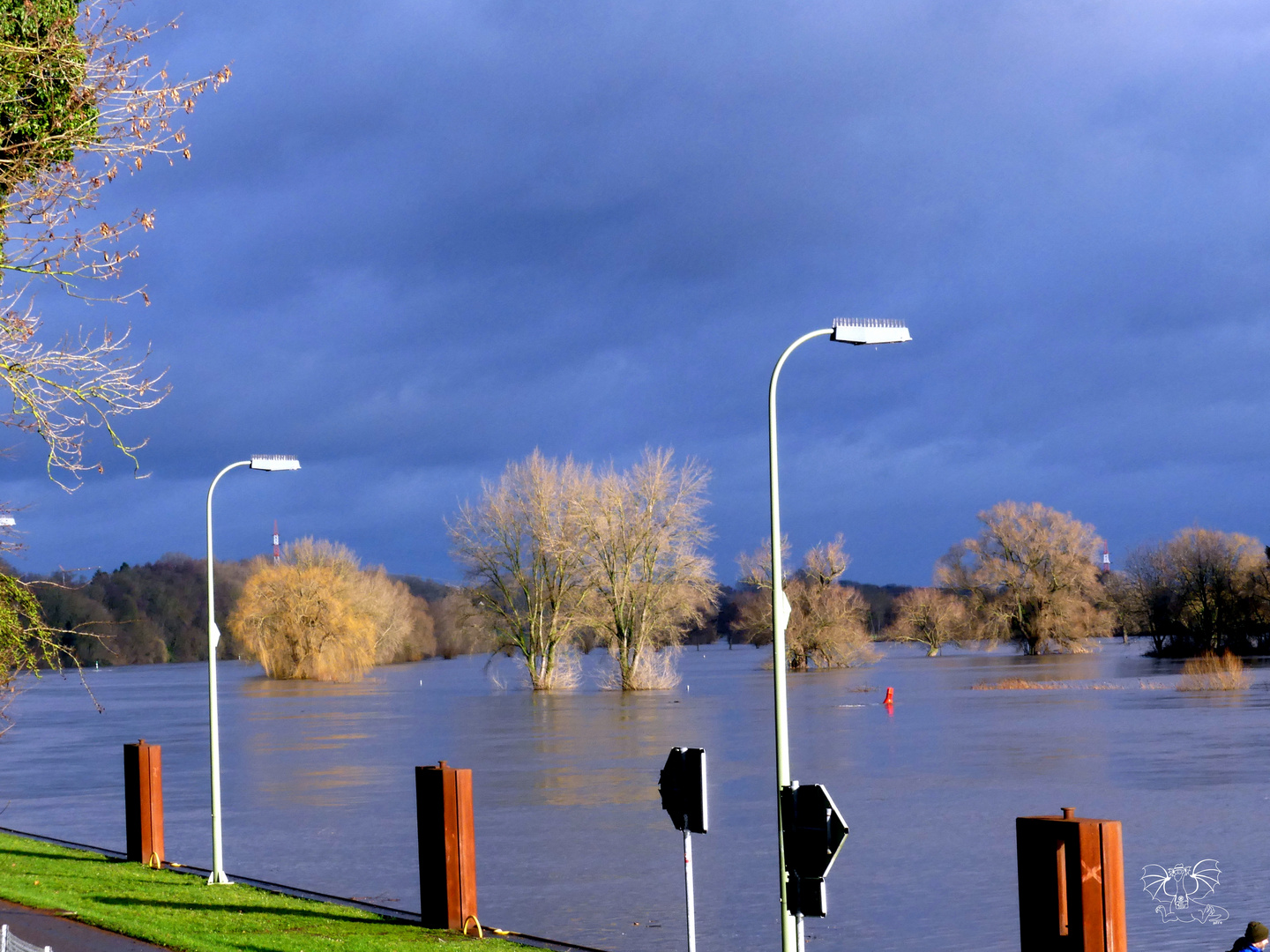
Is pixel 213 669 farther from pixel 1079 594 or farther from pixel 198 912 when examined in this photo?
pixel 1079 594

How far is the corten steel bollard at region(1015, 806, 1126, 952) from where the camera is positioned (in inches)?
419

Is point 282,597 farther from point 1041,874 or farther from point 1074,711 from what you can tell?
point 1041,874

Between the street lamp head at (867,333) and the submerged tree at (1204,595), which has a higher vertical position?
the street lamp head at (867,333)

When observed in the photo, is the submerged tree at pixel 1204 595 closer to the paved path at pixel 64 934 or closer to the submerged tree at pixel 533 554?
the submerged tree at pixel 533 554

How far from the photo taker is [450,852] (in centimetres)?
1603

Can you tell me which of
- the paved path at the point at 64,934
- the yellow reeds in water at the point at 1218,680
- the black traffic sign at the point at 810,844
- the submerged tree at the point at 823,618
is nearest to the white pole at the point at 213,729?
the paved path at the point at 64,934

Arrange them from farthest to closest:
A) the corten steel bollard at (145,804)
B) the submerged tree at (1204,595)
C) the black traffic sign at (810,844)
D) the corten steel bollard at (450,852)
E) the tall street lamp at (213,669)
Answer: the submerged tree at (1204,595) → the corten steel bollard at (145,804) → the tall street lamp at (213,669) → the corten steel bollard at (450,852) → the black traffic sign at (810,844)

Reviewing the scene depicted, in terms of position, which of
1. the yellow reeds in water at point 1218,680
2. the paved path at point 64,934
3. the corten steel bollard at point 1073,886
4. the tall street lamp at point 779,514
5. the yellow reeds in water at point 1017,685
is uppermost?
the tall street lamp at point 779,514

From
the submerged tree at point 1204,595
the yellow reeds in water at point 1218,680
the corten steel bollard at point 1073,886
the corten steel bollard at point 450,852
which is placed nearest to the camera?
the corten steel bollard at point 1073,886

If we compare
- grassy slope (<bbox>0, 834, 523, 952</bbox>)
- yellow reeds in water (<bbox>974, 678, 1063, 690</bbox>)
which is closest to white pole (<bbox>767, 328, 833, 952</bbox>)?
grassy slope (<bbox>0, 834, 523, 952</bbox>)

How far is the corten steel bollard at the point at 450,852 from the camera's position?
1600 centimetres

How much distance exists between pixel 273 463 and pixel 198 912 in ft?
21.8

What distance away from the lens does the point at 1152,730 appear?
136 ft

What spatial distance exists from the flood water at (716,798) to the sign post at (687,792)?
365 cm
